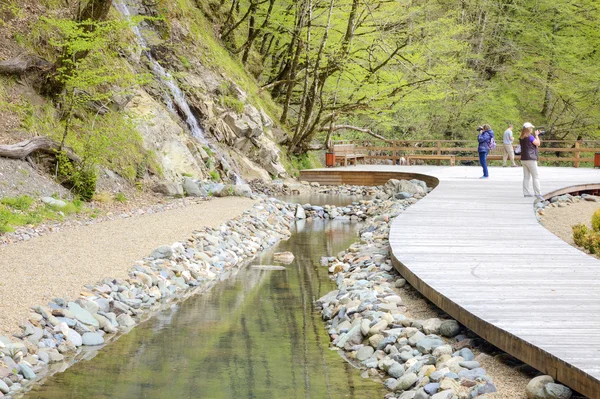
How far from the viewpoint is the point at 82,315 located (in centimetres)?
722

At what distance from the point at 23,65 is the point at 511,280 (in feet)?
33.8

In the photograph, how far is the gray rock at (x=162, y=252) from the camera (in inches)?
392

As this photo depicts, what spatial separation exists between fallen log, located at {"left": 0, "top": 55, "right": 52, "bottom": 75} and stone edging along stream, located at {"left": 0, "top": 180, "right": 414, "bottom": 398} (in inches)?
186

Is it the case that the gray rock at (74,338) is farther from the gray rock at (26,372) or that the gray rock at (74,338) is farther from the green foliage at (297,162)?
the green foliage at (297,162)

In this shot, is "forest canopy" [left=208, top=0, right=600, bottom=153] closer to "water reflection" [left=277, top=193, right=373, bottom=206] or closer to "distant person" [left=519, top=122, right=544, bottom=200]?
"water reflection" [left=277, top=193, right=373, bottom=206]

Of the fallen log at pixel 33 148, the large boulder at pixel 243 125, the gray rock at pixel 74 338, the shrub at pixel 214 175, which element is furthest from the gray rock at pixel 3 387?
the large boulder at pixel 243 125

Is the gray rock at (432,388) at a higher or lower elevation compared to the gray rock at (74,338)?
higher

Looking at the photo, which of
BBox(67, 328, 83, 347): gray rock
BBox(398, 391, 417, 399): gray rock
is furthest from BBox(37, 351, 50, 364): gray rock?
BBox(398, 391, 417, 399): gray rock

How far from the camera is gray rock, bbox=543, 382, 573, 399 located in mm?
4523

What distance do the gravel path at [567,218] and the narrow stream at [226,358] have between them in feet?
20.4

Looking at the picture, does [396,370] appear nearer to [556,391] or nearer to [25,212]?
[556,391]

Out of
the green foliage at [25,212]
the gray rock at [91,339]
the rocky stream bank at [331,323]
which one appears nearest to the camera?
the rocky stream bank at [331,323]

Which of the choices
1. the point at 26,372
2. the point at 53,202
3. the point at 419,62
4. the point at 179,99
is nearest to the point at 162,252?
the point at 53,202

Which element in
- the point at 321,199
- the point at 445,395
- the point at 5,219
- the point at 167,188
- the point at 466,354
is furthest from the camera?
the point at 321,199
